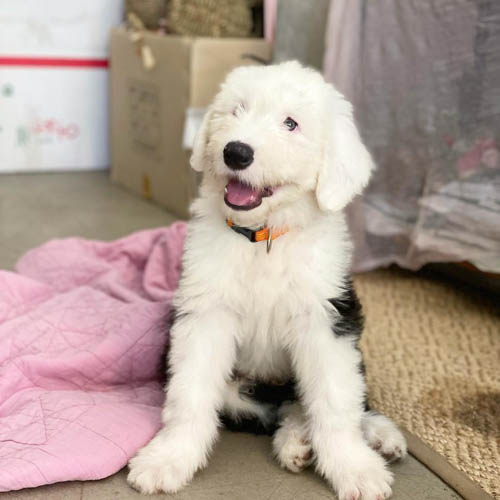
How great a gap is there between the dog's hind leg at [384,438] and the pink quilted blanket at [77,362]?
1.62 ft

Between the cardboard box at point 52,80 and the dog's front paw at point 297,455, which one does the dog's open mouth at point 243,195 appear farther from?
the cardboard box at point 52,80

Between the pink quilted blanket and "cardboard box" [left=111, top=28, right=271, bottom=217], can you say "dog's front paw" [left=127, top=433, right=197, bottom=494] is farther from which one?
"cardboard box" [left=111, top=28, right=271, bottom=217]

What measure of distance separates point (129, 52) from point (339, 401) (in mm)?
3101

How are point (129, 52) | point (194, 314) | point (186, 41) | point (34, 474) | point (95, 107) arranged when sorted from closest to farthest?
point (34, 474)
point (194, 314)
point (186, 41)
point (129, 52)
point (95, 107)

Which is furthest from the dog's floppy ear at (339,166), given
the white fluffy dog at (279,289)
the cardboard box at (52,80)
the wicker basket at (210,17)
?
the cardboard box at (52,80)

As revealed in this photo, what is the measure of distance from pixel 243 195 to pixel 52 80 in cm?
346

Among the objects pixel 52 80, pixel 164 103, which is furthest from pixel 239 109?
pixel 52 80

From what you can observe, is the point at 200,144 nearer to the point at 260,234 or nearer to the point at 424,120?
the point at 260,234

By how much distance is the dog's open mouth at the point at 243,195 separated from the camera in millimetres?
1412

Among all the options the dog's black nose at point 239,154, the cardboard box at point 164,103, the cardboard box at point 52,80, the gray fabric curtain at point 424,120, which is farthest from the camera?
the cardboard box at point 52,80

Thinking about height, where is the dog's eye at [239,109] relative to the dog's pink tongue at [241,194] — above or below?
above

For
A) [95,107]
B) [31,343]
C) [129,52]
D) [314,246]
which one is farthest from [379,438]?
[95,107]

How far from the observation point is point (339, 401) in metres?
1.45

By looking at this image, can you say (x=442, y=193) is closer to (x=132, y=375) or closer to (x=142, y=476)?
(x=132, y=375)
